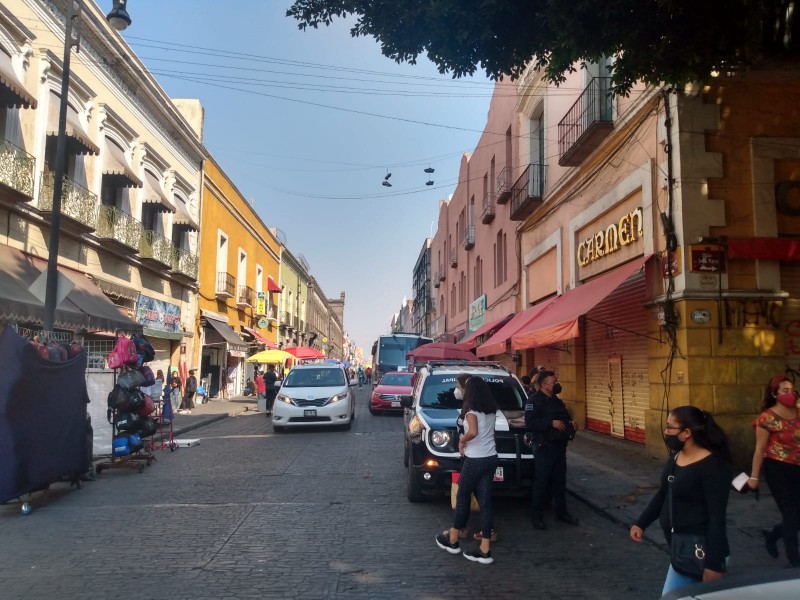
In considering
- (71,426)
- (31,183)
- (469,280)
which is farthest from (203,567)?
(469,280)

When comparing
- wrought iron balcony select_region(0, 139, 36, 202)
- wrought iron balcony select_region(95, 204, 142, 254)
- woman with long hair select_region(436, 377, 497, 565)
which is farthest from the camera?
wrought iron balcony select_region(95, 204, 142, 254)

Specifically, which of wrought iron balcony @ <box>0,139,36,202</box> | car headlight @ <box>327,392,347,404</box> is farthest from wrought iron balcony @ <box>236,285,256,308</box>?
wrought iron balcony @ <box>0,139,36,202</box>

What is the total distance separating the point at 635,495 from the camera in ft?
26.9

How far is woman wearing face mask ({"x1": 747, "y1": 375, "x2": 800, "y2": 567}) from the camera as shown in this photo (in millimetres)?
5105

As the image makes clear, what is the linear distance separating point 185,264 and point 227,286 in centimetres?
573

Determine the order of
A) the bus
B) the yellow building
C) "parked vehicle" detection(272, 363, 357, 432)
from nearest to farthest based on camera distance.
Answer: "parked vehicle" detection(272, 363, 357, 432) → the yellow building → the bus

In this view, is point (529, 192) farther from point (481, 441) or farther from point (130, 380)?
point (481, 441)

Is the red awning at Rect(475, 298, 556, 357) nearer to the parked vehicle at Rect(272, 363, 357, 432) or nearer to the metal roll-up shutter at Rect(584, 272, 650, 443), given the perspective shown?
the metal roll-up shutter at Rect(584, 272, 650, 443)

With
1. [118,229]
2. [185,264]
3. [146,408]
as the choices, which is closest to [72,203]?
[118,229]

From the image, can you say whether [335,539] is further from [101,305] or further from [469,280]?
[469,280]

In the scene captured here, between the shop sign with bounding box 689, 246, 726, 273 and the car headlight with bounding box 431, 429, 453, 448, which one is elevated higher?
the shop sign with bounding box 689, 246, 726, 273

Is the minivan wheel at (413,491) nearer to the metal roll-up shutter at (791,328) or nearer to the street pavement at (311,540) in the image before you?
the street pavement at (311,540)

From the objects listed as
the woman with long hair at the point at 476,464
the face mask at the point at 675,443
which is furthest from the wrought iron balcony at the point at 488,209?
the face mask at the point at 675,443

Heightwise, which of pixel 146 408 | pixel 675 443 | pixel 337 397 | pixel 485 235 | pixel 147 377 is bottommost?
pixel 337 397
